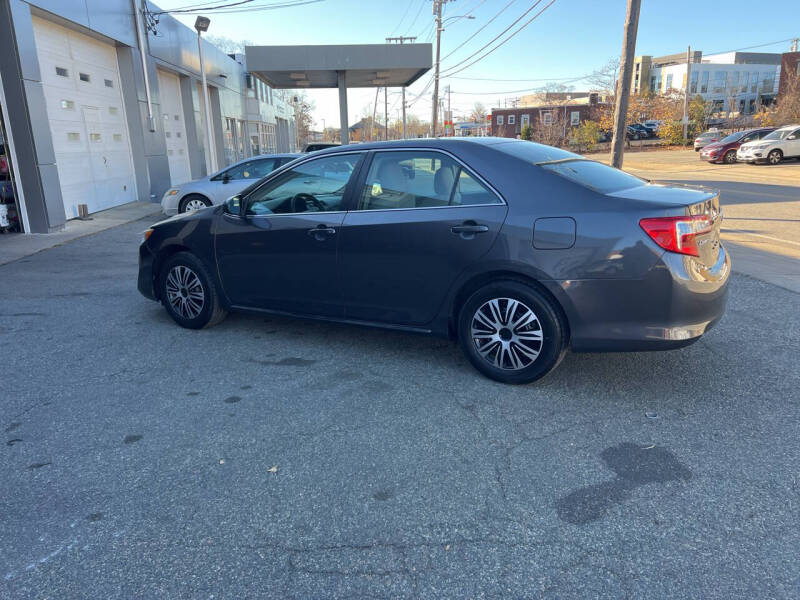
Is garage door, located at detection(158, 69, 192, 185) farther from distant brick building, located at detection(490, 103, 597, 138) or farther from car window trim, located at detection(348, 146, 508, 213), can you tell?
distant brick building, located at detection(490, 103, 597, 138)

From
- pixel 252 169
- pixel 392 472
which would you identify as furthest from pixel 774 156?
pixel 392 472

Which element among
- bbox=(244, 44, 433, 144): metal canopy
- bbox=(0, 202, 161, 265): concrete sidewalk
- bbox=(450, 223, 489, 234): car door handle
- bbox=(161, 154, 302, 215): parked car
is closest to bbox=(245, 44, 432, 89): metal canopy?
bbox=(244, 44, 433, 144): metal canopy

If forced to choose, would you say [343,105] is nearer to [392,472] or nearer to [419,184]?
[419,184]

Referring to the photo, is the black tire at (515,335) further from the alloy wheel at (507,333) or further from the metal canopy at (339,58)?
the metal canopy at (339,58)

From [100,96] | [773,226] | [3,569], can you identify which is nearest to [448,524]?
[3,569]

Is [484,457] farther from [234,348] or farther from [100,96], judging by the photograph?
[100,96]

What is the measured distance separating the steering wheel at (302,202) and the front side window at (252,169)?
25.9 feet

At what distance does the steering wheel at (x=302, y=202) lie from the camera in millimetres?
4812

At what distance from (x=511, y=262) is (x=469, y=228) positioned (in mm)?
382

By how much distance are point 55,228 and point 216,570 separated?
1174 centimetres

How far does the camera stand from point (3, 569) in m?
2.45

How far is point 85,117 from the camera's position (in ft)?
47.1

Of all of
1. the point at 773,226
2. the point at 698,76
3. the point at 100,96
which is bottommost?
the point at 773,226

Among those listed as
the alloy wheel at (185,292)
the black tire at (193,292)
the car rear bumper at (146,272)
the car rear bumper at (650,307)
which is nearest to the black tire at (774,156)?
the car rear bumper at (650,307)
